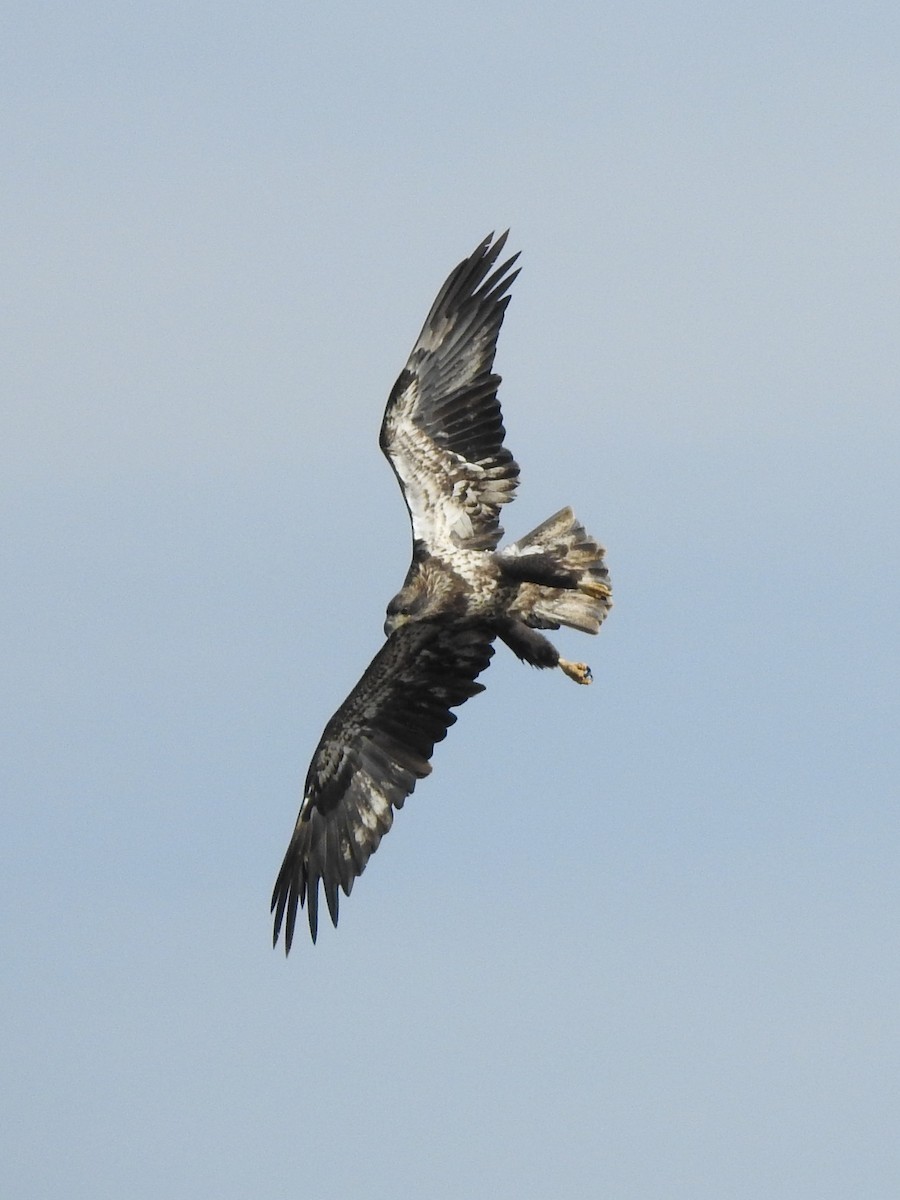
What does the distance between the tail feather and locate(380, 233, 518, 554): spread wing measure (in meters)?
0.36

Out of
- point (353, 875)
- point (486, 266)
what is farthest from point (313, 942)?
point (486, 266)

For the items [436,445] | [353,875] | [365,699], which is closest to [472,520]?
[436,445]

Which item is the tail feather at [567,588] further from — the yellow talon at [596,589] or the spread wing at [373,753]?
the spread wing at [373,753]

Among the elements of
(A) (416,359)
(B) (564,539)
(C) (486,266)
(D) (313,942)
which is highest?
(C) (486,266)

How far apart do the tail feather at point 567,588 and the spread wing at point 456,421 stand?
1.19 ft

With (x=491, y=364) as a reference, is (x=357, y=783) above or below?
below

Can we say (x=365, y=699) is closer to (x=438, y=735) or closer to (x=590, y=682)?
(x=438, y=735)

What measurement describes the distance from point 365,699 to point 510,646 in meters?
1.15

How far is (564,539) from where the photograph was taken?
47.0ft

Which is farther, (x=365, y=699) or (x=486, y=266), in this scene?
(x=486, y=266)

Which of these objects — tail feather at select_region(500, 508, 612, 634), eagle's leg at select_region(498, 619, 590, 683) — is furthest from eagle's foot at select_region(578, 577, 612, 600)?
eagle's leg at select_region(498, 619, 590, 683)

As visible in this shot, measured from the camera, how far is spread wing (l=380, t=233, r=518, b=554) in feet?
46.4

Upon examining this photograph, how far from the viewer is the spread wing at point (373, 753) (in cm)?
1375

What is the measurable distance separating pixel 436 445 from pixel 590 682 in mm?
2144
